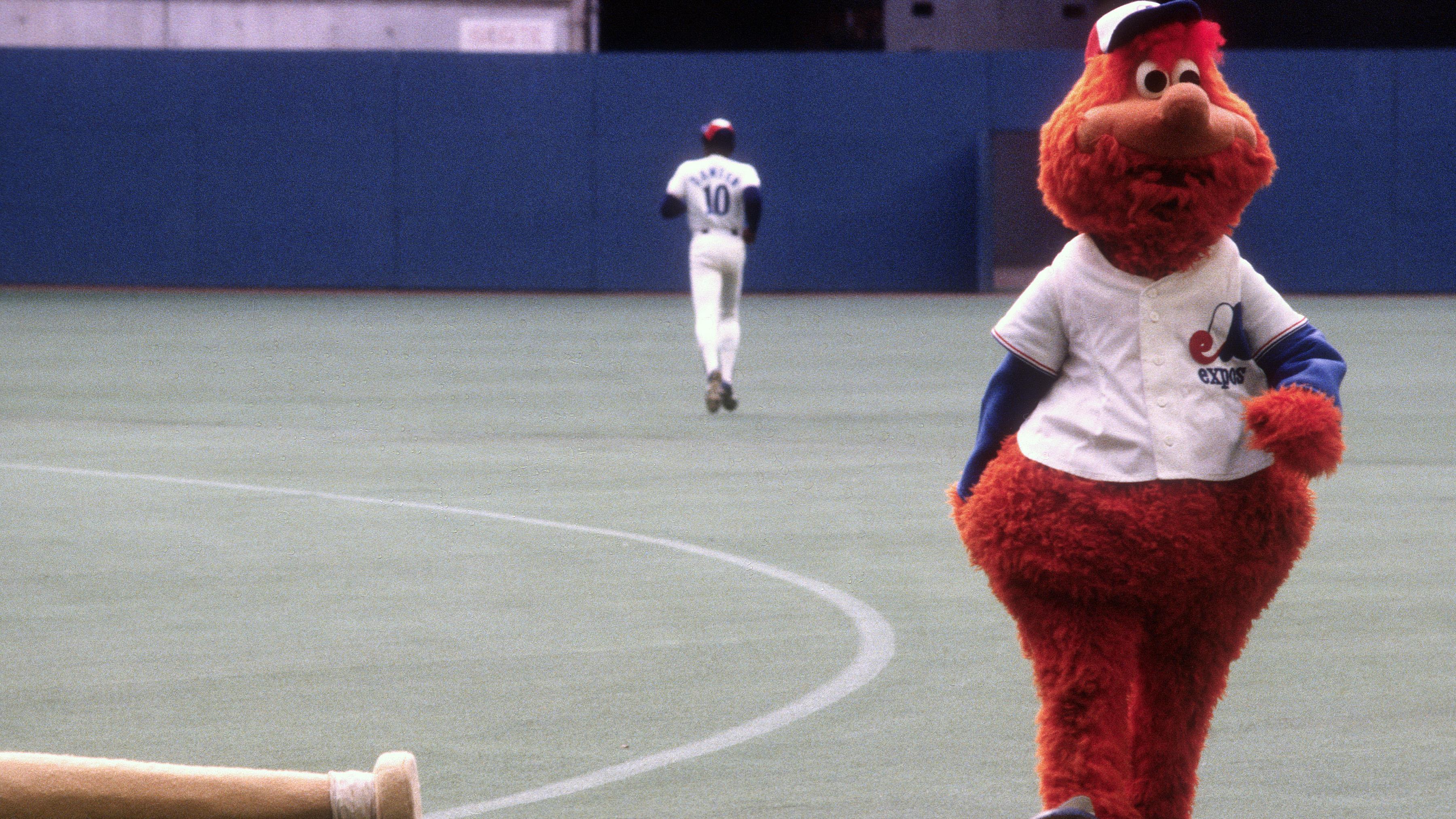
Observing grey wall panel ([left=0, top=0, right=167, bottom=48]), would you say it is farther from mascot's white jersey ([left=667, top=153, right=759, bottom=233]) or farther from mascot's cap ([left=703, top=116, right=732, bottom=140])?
mascot's white jersey ([left=667, top=153, right=759, bottom=233])

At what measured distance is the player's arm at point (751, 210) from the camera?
563 inches

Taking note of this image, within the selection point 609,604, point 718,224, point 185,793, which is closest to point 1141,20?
point 185,793

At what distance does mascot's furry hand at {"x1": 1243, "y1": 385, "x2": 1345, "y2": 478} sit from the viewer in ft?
13.0

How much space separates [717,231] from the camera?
1466 centimetres

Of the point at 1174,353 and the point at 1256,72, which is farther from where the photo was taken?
the point at 1256,72

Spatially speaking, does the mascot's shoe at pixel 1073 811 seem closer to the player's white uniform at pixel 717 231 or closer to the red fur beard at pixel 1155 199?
the red fur beard at pixel 1155 199

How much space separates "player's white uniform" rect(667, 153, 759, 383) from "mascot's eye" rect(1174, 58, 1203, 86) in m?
10.1

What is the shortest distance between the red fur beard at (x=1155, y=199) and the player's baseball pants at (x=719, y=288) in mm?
10004

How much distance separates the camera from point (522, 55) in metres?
29.4

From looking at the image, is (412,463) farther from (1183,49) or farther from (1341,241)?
(1341,241)

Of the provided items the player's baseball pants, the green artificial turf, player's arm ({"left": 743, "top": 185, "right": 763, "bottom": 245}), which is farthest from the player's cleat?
player's arm ({"left": 743, "top": 185, "right": 763, "bottom": 245})

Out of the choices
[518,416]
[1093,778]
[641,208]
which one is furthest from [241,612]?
[641,208]

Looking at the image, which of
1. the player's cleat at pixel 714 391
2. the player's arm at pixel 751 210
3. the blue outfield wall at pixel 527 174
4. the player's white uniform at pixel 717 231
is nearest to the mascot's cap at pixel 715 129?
the player's white uniform at pixel 717 231

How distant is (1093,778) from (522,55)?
2624 cm
